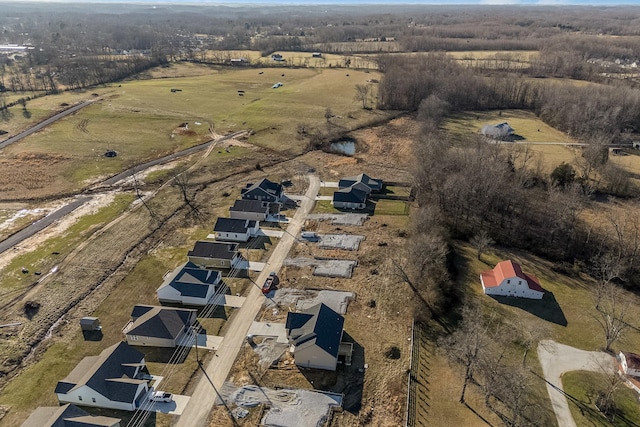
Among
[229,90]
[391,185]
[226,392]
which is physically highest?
[229,90]

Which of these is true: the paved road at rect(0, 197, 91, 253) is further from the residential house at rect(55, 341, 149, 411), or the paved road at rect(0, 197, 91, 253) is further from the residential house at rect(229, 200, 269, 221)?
the residential house at rect(55, 341, 149, 411)

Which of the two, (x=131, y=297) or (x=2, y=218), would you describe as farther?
(x=2, y=218)

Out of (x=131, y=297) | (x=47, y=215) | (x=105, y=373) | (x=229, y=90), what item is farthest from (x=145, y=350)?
(x=229, y=90)

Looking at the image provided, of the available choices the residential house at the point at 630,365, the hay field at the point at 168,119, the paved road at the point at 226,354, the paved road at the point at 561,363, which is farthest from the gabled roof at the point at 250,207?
the residential house at the point at 630,365

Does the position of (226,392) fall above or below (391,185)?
below

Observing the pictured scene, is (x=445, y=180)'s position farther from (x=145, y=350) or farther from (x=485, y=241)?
(x=145, y=350)

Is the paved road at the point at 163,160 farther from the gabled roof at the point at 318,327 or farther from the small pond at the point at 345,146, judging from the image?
the gabled roof at the point at 318,327
